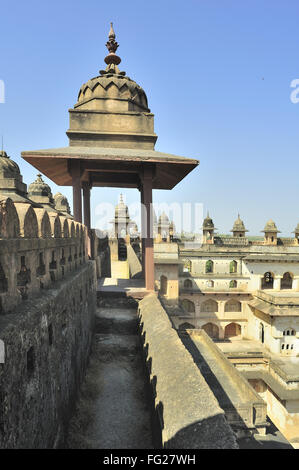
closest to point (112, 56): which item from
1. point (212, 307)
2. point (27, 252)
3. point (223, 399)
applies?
point (27, 252)

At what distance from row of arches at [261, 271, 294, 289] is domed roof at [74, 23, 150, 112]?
2898cm

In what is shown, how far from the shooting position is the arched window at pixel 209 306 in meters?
34.1

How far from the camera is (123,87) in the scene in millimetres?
12281

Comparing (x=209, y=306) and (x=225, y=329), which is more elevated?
(x=209, y=306)

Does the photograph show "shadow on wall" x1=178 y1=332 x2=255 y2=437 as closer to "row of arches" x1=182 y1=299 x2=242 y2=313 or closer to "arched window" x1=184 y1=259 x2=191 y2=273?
"row of arches" x1=182 y1=299 x2=242 y2=313

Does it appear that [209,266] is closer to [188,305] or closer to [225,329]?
[188,305]

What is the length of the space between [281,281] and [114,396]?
33868 millimetres

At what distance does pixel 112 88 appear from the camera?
12195 millimetres

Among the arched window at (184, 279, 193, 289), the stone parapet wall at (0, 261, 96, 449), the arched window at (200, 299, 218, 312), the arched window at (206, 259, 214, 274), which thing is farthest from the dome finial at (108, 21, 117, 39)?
the arched window at (200, 299, 218, 312)

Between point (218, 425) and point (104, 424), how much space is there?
3512 millimetres

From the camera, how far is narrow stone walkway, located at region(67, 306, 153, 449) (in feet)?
18.6

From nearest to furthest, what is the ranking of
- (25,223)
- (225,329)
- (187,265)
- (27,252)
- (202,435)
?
(202,435) < (25,223) < (27,252) < (187,265) < (225,329)

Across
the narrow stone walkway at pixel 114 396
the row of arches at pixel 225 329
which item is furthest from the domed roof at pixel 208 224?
the narrow stone walkway at pixel 114 396

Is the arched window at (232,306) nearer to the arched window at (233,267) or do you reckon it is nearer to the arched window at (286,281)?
the arched window at (233,267)
